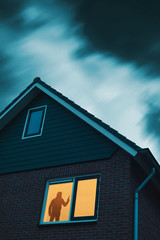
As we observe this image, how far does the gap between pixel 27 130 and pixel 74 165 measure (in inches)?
133


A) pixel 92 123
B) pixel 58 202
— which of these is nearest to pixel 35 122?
pixel 92 123

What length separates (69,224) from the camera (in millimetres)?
10852

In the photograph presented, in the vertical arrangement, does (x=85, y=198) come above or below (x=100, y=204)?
above

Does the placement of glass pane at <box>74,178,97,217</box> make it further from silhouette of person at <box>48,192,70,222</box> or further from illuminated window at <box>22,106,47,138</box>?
illuminated window at <box>22,106,47,138</box>

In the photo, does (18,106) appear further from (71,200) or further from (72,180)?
(71,200)

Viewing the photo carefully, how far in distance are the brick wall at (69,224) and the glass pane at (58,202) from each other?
298mm

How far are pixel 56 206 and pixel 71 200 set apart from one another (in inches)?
27.4

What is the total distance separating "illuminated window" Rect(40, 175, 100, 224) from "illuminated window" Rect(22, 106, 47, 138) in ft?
8.60

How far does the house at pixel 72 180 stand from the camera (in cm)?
1058

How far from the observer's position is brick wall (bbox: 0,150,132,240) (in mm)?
10234

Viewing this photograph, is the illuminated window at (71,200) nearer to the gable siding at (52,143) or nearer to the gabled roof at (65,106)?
the gable siding at (52,143)

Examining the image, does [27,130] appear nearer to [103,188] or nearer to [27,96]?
[27,96]

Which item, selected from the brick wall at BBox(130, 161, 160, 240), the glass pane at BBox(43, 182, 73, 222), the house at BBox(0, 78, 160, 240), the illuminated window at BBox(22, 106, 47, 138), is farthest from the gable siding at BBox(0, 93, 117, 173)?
the brick wall at BBox(130, 161, 160, 240)

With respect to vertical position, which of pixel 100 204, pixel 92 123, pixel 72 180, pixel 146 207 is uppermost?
pixel 92 123
